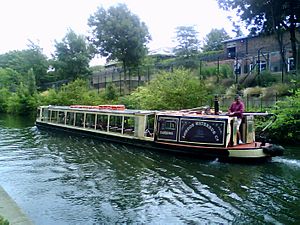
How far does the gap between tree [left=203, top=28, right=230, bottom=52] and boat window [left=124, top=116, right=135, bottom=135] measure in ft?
127

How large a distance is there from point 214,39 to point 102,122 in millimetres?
44568

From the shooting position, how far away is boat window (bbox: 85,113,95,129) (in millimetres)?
22552

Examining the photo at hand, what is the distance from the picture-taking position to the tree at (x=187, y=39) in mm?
53281

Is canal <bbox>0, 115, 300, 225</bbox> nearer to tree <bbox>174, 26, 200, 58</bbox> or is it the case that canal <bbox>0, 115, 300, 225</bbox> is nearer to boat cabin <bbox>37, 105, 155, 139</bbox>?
boat cabin <bbox>37, 105, 155, 139</bbox>

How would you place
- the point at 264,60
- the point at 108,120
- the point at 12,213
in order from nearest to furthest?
1. the point at 12,213
2. the point at 108,120
3. the point at 264,60

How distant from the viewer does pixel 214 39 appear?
62.0 metres

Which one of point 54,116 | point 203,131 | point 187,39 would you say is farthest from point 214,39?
point 203,131

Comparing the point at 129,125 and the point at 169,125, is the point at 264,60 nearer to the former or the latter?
the point at 129,125

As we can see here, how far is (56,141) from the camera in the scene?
837 inches

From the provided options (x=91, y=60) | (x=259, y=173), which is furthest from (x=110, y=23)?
(x=259, y=173)

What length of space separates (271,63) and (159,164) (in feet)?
58.4

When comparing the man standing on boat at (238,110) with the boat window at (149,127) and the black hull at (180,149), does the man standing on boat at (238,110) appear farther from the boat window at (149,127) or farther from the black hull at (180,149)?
the boat window at (149,127)

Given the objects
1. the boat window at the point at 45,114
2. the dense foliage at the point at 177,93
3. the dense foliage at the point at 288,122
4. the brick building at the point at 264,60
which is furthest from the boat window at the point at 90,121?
the brick building at the point at 264,60

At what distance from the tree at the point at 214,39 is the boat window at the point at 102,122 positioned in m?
37.8
